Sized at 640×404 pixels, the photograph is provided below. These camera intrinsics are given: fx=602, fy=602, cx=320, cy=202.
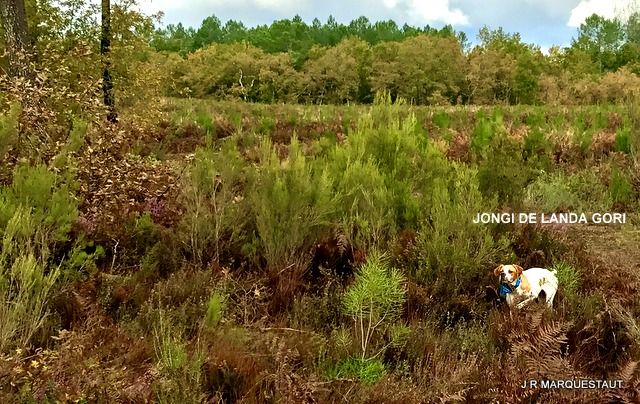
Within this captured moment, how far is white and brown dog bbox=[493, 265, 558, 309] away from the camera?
3838mm

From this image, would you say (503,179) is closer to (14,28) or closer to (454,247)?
(454,247)

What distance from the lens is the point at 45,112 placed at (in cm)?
531

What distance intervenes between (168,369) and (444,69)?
5255 cm

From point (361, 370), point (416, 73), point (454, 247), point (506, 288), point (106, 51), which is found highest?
point (416, 73)

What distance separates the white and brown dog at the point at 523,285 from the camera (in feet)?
12.6

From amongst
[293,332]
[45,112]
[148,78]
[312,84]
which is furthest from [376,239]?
[312,84]

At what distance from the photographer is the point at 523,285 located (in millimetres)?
3881

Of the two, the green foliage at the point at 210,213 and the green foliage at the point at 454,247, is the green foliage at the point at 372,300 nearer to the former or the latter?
the green foliage at the point at 454,247

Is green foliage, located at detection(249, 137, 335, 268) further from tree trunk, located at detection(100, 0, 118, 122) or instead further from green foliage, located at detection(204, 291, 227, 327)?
tree trunk, located at detection(100, 0, 118, 122)

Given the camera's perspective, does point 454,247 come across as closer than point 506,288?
No

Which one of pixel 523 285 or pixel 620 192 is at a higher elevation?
pixel 620 192

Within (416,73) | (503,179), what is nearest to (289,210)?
(503,179)

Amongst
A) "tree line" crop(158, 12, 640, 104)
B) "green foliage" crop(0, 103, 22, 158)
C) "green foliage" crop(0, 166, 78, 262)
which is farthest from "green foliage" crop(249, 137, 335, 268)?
"tree line" crop(158, 12, 640, 104)

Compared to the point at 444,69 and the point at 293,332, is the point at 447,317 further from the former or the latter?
the point at 444,69
